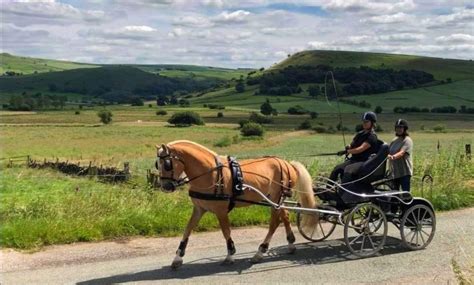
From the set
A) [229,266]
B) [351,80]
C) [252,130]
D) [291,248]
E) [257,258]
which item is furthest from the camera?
[351,80]

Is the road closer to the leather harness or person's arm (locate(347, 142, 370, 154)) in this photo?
the leather harness

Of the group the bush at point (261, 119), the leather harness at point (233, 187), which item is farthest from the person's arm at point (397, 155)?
the bush at point (261, 119)

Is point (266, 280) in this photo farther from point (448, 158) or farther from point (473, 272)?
point (448, 158)

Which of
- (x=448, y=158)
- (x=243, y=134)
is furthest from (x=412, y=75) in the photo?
(x=448, y=158)

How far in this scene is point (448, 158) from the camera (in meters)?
16.5

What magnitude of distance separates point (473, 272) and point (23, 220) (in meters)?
7.58

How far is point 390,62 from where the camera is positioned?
16812 centimetres

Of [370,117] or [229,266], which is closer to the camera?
[229,266]

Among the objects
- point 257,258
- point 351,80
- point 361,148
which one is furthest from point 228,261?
point 351,80

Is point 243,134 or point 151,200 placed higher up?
point 151,200

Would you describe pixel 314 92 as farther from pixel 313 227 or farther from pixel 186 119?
pixel 313 227

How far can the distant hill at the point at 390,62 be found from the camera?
143 meters

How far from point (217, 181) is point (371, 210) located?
9.86 feet

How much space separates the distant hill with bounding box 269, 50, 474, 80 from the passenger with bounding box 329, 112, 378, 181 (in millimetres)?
135481
